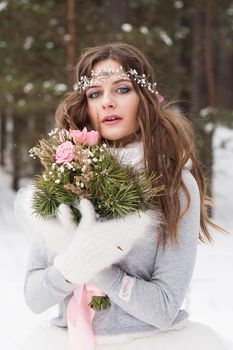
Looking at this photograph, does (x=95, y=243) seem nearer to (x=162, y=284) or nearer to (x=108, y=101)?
(x=162, y=284)

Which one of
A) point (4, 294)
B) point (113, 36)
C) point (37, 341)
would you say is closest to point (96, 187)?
point (37, 341)

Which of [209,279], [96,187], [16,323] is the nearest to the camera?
[96,187]

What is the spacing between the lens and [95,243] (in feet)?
5.96

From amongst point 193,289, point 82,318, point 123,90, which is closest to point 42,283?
point 82,318

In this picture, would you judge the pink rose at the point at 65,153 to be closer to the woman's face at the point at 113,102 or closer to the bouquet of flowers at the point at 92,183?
the bouquet of flowers at the point at 92,183

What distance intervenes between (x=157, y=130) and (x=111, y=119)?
0.60 feet

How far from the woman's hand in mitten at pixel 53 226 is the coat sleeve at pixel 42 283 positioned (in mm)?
76

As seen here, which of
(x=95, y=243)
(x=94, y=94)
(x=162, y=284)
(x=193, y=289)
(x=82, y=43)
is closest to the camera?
(x=95, y=243)

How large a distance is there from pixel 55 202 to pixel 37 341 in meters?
0.64

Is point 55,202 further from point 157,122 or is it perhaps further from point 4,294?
point 4,294

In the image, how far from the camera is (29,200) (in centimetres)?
205

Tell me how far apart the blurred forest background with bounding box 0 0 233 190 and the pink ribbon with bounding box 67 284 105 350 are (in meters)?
4.35

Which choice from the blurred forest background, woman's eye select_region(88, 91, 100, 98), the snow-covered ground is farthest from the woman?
the blurred forest background

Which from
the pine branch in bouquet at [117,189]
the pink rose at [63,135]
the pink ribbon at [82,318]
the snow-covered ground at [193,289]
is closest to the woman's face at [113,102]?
the pink rose at [63,135]
